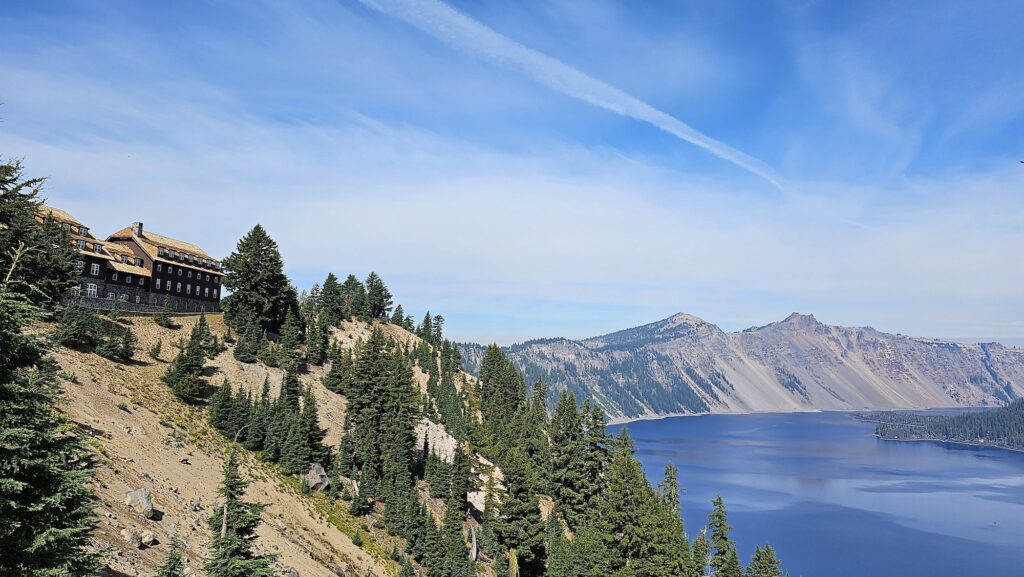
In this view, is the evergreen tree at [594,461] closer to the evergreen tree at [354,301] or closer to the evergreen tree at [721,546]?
the evergreen tree at [721,546]

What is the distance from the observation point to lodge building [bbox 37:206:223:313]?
71062 mm

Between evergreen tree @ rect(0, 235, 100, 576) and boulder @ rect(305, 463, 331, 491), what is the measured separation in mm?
44162

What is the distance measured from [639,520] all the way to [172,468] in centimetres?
3845

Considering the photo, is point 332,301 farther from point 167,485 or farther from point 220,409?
point 167,485

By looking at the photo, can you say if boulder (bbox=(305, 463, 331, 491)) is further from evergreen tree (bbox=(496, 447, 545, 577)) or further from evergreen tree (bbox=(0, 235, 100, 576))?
evergreen tree (bbox=(0, 235, 100, 576))

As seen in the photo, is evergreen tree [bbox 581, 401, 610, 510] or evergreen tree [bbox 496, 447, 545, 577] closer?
evergreen tree [bbox 496, 447, 545, 577]

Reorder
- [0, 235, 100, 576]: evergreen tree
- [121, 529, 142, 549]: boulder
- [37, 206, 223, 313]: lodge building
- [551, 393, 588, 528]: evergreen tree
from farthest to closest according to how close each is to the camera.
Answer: [551, 393, 588, 528]: evergreen tree
[37, 206, 223, 313]: lodge building
[121, 529, 142, 549]: boulder
[0, 235, 100, 576]: evergreen tree

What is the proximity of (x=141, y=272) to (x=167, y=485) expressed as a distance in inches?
1914

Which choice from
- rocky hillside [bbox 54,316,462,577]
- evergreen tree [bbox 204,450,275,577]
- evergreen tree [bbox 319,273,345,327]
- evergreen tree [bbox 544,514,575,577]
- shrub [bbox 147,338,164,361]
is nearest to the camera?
evergreen tree [bbox 204,450,275,577]

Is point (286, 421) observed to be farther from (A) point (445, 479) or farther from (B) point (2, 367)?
(B) point (2, 367)

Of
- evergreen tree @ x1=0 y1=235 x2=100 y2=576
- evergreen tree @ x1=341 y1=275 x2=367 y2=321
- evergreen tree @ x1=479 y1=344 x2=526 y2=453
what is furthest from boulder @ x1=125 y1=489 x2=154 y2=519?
evergreen tree @ x1=341 y1=275 x2=367 y2=321

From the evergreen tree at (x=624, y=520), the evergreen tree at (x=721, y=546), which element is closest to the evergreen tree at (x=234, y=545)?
the evergreen tree at (x=624, y=520)

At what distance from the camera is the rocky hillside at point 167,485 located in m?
33.2

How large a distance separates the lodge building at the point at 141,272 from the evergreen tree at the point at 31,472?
59.8 meters
